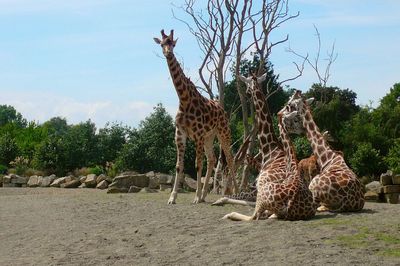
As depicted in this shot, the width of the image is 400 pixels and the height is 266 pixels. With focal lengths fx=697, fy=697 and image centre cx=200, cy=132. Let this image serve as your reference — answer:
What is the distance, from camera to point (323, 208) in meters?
10.8

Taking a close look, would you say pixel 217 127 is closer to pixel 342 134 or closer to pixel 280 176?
pixel 280 176

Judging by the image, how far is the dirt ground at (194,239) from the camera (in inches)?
298

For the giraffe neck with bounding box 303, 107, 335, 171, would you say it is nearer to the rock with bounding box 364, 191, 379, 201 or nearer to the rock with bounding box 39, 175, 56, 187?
the rock with bounding box 364, 191, 379, 201

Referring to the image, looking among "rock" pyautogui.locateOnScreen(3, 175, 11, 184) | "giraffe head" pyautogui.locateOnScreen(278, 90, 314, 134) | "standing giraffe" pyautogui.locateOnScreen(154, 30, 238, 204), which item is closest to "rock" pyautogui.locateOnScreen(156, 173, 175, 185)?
"standing giraffe" pyautogui.locateOnScreen(154, 30, 238, 204)

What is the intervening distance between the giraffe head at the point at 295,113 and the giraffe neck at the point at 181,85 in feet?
8.32

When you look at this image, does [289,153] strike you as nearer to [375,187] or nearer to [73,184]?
[375,187]

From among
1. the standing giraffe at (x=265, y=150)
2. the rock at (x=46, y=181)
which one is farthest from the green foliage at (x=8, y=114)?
the standing giraffe at (x=265, y=150)

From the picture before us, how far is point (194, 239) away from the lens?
8.97 m

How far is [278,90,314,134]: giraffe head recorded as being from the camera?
1153cm

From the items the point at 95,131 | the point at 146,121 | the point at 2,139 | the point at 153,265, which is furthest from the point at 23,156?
the point at 153,265

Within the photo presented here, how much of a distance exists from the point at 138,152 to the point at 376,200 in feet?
35.3

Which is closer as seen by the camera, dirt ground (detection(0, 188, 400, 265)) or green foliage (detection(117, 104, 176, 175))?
dirt ground (detection(0, 188, 400, 265))

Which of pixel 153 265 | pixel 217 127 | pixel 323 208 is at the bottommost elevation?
pixel 153 265

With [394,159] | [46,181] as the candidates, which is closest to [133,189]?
[46,181]
